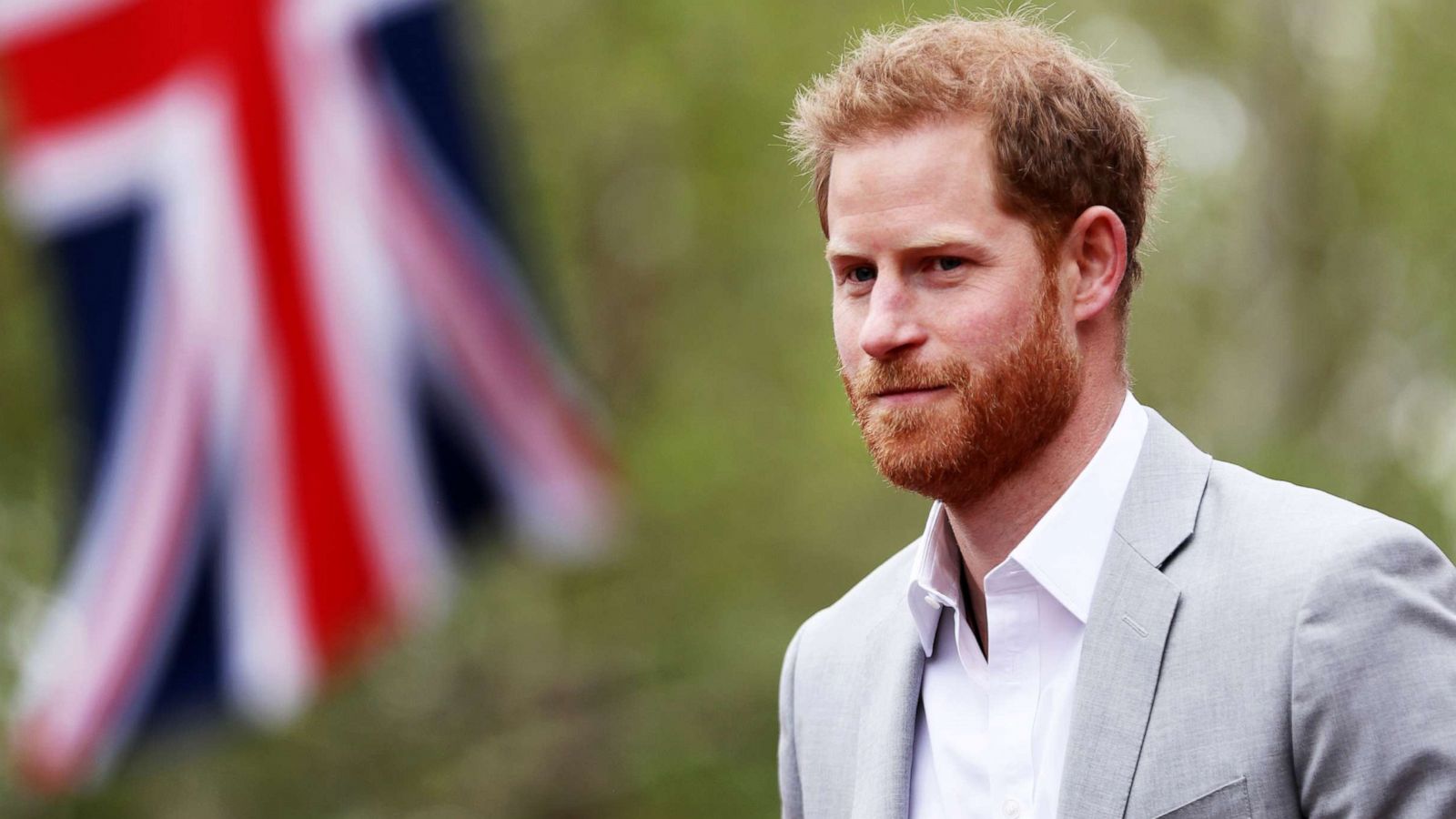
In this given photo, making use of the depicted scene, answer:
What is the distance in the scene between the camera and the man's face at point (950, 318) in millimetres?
2828

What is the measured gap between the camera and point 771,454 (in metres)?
16.7

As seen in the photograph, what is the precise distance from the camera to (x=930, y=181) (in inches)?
111

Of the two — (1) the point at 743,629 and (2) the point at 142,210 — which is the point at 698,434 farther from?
(2) the point at 142,210

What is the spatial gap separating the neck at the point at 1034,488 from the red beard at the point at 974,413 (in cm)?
3

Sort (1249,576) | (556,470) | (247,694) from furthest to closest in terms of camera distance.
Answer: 1. (556,470)
2. (247,694)
3. (1249,576)

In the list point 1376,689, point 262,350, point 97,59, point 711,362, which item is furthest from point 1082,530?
point 711,362

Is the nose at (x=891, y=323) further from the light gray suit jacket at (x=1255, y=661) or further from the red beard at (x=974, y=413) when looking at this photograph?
the light gray suit jacket at (x=1255, y=661)

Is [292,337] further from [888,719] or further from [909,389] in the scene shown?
[909,389]

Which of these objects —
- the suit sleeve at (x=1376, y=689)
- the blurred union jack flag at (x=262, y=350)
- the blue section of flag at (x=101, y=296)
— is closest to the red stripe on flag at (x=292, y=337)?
the blurred union jack flag at (x=262, y=350)

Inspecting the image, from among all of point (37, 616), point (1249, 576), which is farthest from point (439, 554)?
point (1249, 576)

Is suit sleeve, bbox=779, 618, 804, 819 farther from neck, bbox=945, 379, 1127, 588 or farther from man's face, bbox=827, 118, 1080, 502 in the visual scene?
man's face, bbox=827, 118, 1080, 502

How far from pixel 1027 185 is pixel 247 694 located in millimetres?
→ 7006

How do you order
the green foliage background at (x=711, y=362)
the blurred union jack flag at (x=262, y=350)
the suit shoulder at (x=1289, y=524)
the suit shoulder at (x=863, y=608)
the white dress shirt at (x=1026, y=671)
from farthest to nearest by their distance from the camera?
the green foliage background at (x=711, y=362), the blurred union jack flag at (x=262, y=350), the suit shoulder at (x=863, y=608), the white dress shirt at (x=1026, y=671), the suit shoulder at (x=1289, y=524)

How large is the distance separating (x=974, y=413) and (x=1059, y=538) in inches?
9.2
